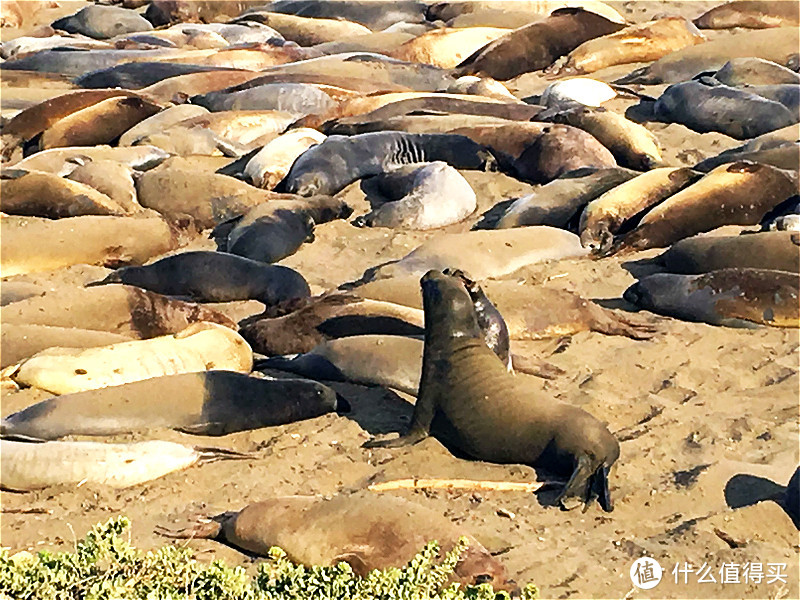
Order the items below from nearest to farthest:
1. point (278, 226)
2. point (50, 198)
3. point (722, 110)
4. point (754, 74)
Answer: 1. point (278, 226)
2. point (50, 198)
3. point (722, 110)
4. point (754, 74)

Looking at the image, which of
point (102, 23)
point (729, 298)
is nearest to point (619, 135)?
point (729, 298)

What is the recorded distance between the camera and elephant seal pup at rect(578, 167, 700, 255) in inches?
279

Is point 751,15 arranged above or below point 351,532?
below

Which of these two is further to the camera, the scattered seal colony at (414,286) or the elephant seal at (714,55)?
the elephant seal at (714,55)

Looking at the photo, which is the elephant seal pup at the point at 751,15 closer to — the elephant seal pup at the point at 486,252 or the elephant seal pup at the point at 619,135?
the elephant seal pup at the point at 619,135

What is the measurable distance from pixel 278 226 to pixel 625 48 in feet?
18.4

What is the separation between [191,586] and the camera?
2707 mm

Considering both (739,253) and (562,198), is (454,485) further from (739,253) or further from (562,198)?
(562,198)

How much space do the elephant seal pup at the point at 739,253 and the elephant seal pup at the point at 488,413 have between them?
1.89 m

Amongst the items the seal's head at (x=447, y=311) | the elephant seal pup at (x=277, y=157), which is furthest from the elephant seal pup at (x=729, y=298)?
the elephant seal pup at (x=277, y=157)

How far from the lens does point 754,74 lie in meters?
9.95

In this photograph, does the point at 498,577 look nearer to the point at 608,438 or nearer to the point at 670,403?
the point at 608,438

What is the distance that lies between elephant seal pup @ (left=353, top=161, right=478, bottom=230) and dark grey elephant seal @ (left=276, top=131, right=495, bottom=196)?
404 millimetres

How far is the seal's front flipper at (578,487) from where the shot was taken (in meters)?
4.08
